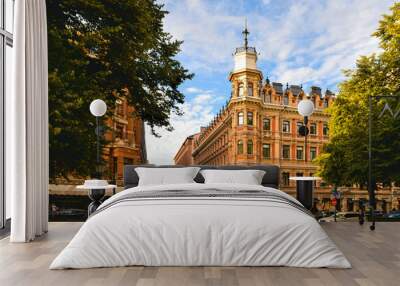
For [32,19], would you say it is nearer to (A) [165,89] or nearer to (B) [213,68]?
(A) [165,89]

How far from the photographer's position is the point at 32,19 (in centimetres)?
411

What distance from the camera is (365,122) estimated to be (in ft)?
26.3

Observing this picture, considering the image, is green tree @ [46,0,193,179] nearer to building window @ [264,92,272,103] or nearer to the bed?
building window @ [264,92,272,103]

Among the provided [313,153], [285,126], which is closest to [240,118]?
[285,126]

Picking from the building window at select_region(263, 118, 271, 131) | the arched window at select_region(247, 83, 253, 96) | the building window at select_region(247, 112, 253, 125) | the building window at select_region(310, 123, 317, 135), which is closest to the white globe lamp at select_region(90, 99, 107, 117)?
the arched window at select_region(247, 83, 253, 96)

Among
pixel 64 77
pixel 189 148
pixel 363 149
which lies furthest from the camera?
pixel 363 149

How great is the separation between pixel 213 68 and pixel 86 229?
15.7 feet

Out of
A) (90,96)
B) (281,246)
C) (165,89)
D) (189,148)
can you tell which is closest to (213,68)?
(165,89)

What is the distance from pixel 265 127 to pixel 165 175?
13.8ft

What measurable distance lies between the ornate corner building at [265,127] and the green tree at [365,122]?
0.29 meters

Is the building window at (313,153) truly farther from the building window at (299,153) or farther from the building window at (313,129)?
the building window at (313,129)

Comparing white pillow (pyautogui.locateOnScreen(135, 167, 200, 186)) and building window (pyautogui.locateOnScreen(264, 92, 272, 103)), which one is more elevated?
building window (pyautogui.locateOnScreen(264, 92, 272, 103))

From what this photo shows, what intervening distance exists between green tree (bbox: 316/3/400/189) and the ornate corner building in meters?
0.29

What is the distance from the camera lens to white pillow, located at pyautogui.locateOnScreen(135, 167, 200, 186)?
4711 mm
